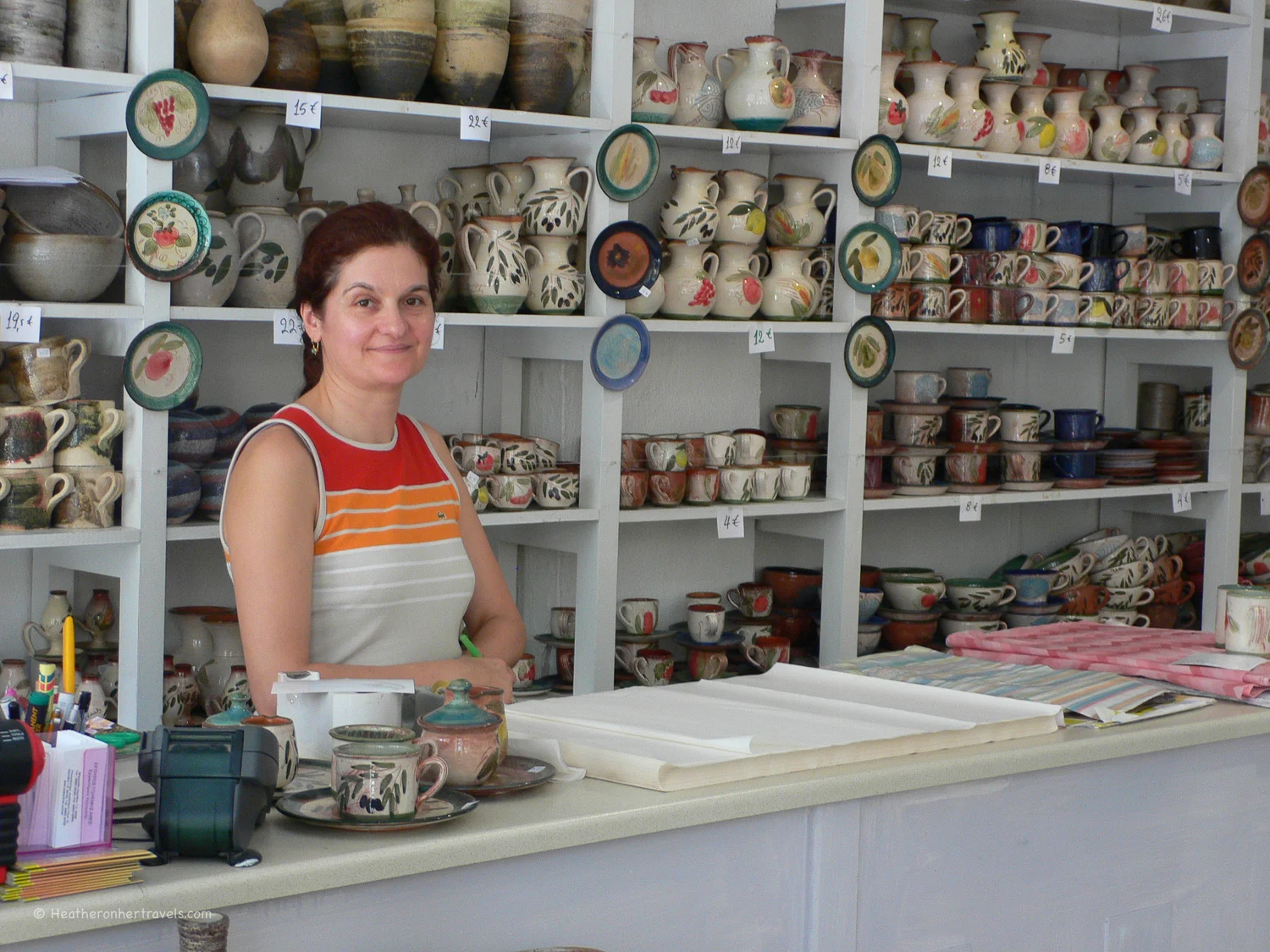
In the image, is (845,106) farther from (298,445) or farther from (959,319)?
(298,445)

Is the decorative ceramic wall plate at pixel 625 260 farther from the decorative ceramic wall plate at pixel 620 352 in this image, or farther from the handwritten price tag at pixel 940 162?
the handwritten price tag at pixel 940 162

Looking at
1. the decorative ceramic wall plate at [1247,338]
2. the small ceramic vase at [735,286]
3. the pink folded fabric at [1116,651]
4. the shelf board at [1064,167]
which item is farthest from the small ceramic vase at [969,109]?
the pink folded fabric at [1116,651]

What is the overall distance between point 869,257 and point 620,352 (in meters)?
0.64

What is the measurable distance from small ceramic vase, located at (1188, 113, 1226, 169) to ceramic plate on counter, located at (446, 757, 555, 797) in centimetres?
287

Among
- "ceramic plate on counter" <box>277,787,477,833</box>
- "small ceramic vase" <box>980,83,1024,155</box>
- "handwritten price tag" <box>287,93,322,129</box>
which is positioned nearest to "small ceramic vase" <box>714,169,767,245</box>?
"small ceramic vase" <box>980,83,1024,155</box>

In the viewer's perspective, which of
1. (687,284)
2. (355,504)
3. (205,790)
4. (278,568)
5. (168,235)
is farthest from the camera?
(687,284)

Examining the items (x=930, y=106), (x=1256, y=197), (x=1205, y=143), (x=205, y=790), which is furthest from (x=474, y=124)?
(x=1256, y=197)

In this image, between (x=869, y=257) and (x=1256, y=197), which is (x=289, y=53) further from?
(x=1256, y=197)

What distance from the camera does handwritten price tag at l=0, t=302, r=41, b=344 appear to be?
90.0 inches

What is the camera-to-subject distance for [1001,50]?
3467 mm

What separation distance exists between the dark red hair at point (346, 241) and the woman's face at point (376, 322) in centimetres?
1

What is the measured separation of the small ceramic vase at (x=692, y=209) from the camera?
3074 millimetres

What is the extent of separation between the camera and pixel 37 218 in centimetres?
235

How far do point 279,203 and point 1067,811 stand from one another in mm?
1613
